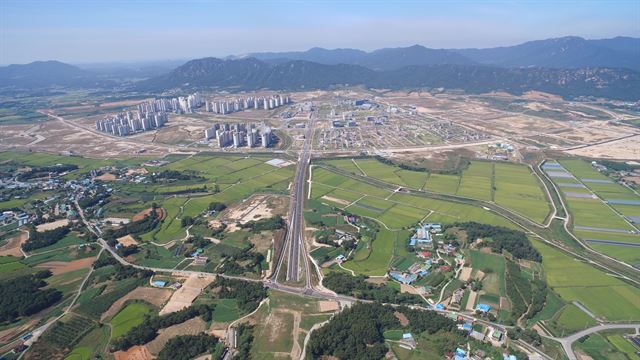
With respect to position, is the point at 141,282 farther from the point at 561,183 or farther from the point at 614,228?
the point at 561,183

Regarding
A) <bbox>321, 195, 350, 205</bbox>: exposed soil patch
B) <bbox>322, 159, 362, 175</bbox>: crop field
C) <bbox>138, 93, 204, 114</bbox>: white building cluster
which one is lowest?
<bbox>321, 195, 350, 205</bbox>: exposed soil patch

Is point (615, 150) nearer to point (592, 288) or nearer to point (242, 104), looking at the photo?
point (592, 288)

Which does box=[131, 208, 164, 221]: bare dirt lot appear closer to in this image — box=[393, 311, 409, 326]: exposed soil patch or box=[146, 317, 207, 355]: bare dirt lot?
box=[146, 317, 207, 355]: bare dirt lot

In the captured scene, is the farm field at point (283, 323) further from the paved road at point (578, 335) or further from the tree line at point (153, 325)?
the paved road at point (578, 335)

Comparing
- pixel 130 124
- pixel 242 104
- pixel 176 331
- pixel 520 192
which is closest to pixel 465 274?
pixel 520 192

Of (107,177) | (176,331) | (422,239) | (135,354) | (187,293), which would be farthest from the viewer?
(107,177)

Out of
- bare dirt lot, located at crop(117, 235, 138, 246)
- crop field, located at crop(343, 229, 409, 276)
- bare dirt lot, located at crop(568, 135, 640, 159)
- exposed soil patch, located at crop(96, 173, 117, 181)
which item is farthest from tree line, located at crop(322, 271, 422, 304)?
bare dirt lot, located at crop(568, 135, 640, 159)

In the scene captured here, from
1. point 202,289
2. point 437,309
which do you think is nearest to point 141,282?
point 202,289
